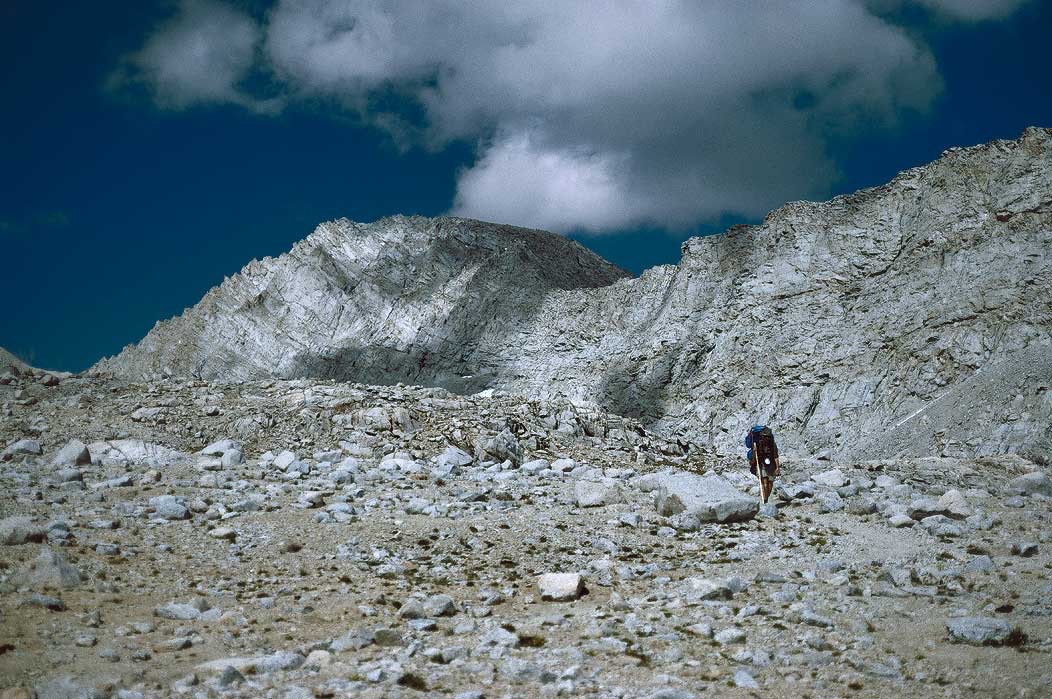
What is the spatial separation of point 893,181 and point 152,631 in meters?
42.1

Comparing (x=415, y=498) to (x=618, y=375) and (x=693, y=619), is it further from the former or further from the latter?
(x=618, y=375)

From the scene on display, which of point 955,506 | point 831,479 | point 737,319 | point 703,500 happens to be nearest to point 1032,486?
point 955,506

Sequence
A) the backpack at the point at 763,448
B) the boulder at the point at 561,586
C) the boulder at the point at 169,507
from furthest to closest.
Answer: the backpack at the point at 763,448 < the boulder at the point at 169,507 < the boulder at the point at 561,586

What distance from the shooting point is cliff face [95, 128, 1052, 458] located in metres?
32.6

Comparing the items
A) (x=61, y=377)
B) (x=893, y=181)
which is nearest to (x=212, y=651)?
(x=61, y=377)

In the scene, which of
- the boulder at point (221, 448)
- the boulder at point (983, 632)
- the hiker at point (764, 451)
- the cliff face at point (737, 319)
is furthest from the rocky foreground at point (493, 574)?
the cliff face at point (737, 319)

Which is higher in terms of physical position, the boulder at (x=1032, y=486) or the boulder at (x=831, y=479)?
the boulder at (x=831, y=479)

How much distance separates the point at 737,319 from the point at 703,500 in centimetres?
2978

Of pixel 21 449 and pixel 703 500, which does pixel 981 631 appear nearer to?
pixel 703 500

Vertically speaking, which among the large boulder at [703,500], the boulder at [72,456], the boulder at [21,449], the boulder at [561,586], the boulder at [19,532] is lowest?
the boulder at [561,586]

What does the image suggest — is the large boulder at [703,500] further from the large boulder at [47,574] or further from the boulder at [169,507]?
the large boulder at [47,574]

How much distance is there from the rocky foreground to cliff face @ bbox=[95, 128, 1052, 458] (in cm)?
1358

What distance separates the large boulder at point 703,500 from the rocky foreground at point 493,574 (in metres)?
0.06

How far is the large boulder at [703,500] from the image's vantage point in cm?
1384
